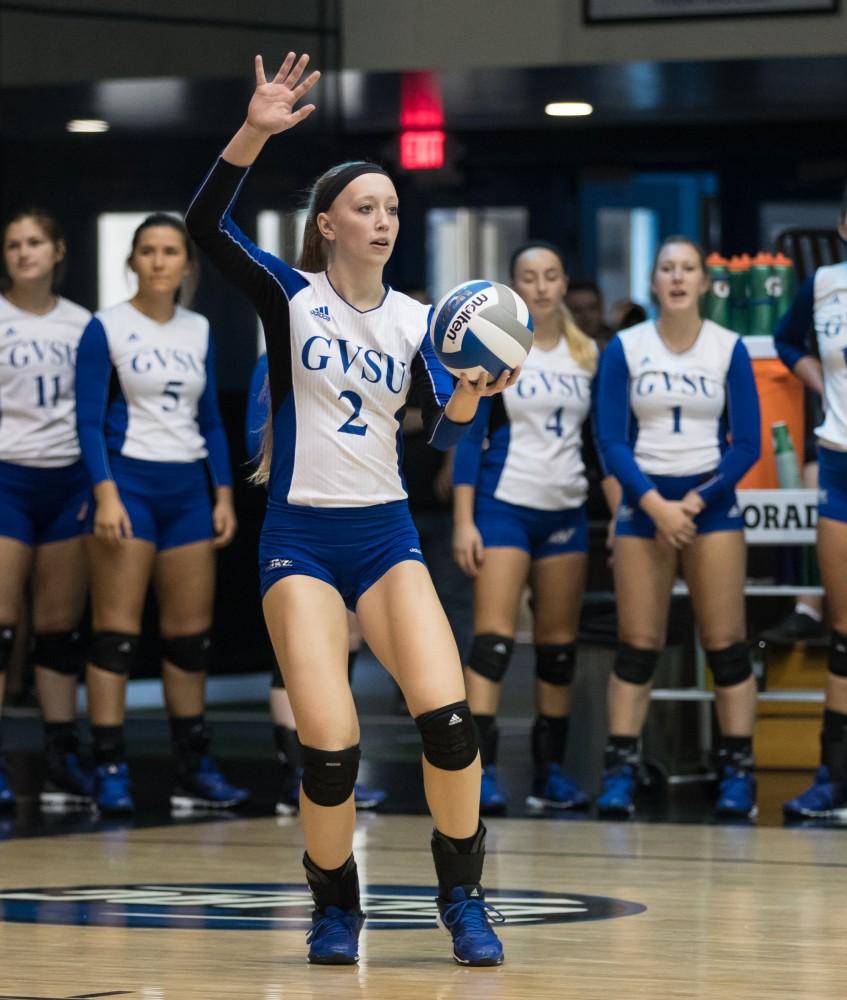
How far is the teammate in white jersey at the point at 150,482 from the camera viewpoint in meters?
5.55

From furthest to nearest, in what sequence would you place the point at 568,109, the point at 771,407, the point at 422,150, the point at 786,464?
the point at 422,150
the point at 568,109
the point at 771,407
the point at 786,464

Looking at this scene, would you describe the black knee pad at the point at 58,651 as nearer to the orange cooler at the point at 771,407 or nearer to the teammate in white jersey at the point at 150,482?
the teammate in white jersey at the point at 150,482

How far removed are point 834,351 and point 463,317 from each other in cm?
222

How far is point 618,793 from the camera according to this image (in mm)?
5551

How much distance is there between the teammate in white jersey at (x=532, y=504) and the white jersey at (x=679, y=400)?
0.60 feet

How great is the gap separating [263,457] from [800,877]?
5.55 feet

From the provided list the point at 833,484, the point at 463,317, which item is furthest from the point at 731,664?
the point at 463,317

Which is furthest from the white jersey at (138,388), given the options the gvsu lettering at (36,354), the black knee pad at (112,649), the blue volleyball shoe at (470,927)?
the blue volleyball shoe at (470,927)

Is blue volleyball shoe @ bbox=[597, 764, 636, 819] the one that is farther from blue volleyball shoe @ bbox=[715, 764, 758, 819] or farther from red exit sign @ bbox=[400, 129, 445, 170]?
red exit sign @ bbox=[400, 129, 445, 170]

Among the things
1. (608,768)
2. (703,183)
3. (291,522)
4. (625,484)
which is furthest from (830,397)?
(703,183)

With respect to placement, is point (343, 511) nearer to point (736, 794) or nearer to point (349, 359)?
point (349, 359)

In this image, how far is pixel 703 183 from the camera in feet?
34.1

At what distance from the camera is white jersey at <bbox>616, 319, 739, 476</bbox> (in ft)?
18.1

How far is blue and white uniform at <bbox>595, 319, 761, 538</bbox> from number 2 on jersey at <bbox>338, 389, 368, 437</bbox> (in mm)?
1983
